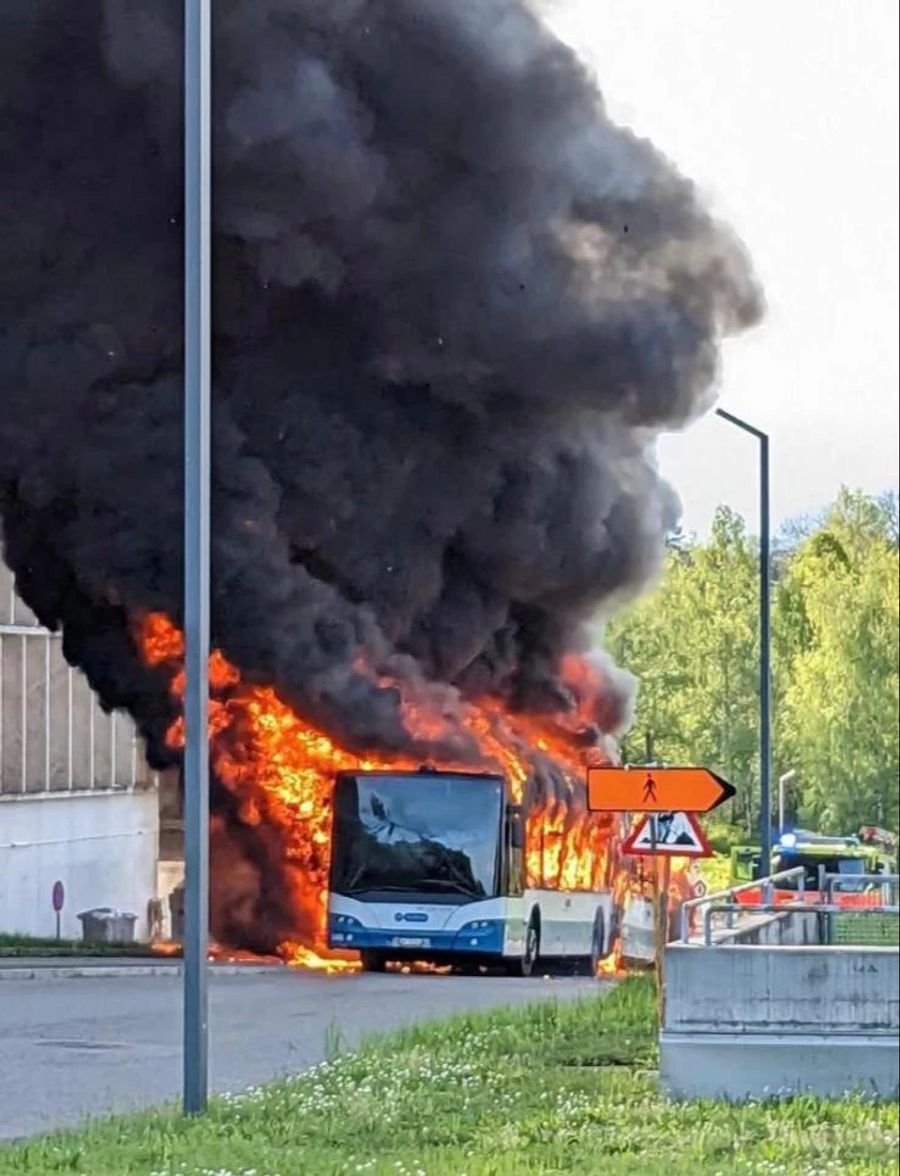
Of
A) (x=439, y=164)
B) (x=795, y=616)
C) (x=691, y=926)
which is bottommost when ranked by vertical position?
(x=691, y=926)

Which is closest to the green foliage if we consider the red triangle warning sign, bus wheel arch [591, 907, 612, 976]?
bus wheel arch [591, 907, 612, 976]

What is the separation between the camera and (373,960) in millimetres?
18359

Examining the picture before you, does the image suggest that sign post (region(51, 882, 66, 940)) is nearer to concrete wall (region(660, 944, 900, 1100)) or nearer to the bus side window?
the bus side window

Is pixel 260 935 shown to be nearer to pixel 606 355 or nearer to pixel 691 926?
pixel 606 355

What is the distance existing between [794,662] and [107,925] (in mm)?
5723

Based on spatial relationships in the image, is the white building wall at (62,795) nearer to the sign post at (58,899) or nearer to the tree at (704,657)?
the sign post at (58,899)

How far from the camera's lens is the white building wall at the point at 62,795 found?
54.7 ft

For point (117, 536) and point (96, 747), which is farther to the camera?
point (117, 536)

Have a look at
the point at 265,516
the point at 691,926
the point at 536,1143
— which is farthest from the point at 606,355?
the point at 536,1143

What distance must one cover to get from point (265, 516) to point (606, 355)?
10.5 feet

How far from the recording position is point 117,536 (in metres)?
19.9

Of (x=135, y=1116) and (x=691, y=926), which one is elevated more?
(x=691, y=926)

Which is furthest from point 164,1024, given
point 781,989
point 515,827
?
point 781,989

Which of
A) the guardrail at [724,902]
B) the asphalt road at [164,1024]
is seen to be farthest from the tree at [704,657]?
the guardrail at [724,902]
